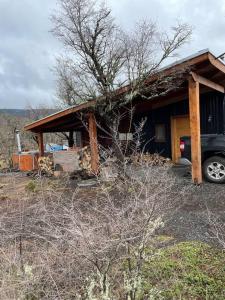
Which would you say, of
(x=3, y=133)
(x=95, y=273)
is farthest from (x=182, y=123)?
(x=3, y=133)

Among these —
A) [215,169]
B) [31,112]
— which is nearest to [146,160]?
[215,169]

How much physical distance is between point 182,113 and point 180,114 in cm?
12

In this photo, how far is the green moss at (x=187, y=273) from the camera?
381 cm

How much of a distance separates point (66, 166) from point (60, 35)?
5233 mm

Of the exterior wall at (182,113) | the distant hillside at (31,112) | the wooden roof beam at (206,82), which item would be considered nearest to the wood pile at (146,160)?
the exterior wall at (182,113)

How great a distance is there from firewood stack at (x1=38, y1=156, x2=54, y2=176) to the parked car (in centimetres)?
582

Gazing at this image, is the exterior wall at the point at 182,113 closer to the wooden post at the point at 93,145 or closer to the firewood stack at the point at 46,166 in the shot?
the wooden post at the point at 93,145

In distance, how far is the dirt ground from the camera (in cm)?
565

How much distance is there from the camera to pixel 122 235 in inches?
129

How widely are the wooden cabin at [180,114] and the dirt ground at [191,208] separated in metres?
1.10

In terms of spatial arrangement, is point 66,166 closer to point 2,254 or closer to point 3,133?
point 2,254

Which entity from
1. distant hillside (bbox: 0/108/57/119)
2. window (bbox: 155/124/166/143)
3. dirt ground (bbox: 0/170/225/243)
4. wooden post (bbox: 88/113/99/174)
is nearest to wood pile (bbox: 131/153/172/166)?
dirt ground (bbox: 0/170/225/243)

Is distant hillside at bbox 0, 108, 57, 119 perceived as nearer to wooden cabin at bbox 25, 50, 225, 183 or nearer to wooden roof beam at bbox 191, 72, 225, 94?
wooden cabin at bbox 25, 50, 225, 183

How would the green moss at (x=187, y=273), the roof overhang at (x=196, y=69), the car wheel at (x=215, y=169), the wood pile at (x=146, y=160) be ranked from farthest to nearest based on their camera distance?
the car wheel at (x=215, y=169) → the roof overhang at (x=196, y=69) → the wood pile at (x=146, y=160) → the green moss at (x=187, y=273)
